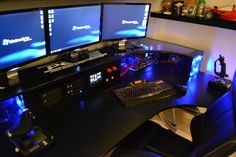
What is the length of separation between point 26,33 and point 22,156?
0.64 metres

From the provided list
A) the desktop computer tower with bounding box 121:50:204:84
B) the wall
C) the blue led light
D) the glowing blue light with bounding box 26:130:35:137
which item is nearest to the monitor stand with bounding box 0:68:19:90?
the glowing blue light with bounding box 26:130:35:137

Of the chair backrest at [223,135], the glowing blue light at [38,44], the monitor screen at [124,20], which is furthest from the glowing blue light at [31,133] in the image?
the monitor screen at [124,20]

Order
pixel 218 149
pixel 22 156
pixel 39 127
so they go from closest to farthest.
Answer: pixel 218 149 < pixel 22 156 < pixel 39 127

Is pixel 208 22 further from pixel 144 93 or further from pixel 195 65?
pixel 144 93

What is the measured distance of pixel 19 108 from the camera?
1230mm

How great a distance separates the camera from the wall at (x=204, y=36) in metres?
1.90

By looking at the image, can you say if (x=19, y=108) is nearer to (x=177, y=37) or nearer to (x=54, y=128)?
(x=54, y=128)

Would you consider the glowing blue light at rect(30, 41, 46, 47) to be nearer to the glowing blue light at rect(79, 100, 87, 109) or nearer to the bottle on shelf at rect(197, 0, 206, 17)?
the glowing blue light at rect(79, 100, 87, 109)

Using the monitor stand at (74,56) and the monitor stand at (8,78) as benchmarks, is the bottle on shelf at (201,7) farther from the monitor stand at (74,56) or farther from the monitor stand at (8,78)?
the monitor stand at (8,78)

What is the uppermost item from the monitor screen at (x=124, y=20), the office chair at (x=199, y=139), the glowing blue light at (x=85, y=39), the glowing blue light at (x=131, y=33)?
the monitor screen at (x=124, y=20)

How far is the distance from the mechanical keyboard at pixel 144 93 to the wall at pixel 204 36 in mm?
688

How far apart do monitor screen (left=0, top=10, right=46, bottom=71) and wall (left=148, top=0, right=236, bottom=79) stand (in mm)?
1276

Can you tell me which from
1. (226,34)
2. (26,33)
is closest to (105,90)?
(26,33)

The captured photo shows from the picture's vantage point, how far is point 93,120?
4.18 feet
